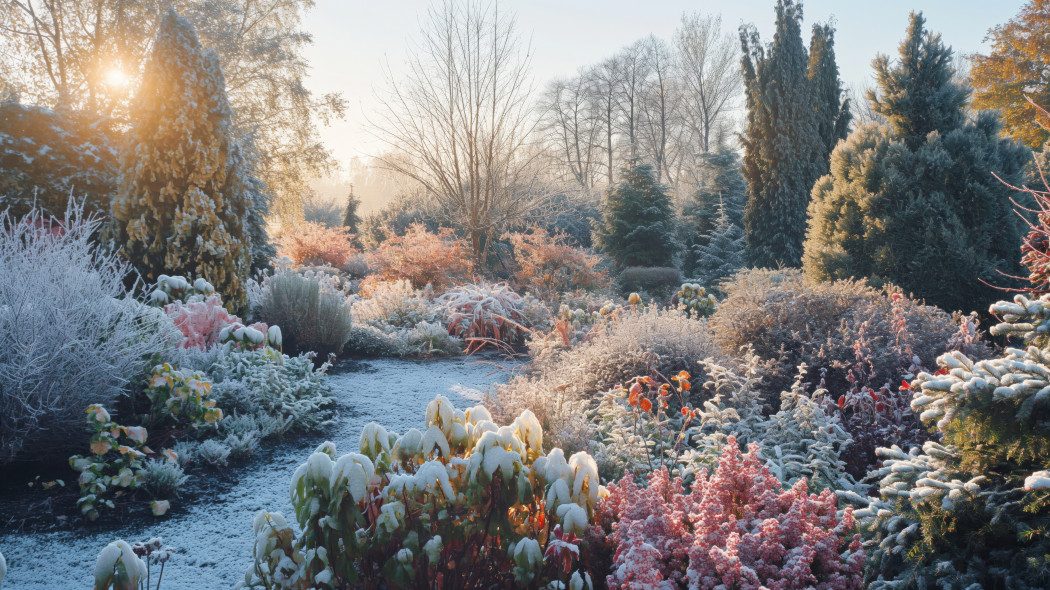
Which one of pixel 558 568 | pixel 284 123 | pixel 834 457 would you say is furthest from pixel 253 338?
pixel 284 123

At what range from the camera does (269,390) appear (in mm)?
3617

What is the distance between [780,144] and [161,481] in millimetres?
12112

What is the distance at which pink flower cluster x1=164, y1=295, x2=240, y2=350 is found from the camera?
399 centimetres

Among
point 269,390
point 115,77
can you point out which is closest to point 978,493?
point 269,390

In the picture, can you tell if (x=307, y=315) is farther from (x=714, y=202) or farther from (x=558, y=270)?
(x=714, y=202)

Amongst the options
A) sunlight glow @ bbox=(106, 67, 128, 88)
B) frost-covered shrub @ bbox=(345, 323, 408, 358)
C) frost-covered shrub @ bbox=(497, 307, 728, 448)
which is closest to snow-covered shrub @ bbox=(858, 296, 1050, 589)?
frost-covered shrub @ bbox=(497, 307, 728, 448)

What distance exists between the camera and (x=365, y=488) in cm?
143

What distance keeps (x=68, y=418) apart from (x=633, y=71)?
96.5 feet

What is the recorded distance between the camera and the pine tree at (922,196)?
5.44m

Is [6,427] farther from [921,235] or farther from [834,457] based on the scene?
[921,235]

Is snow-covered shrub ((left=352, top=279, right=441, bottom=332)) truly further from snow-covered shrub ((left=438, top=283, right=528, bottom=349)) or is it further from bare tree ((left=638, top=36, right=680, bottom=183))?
bare tree ((left=638, top=36, right=680, bottom=183))

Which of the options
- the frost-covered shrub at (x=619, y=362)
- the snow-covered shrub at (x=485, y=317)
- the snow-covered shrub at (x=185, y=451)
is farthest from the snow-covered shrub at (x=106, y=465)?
the snow-covered shrub at (x=485, y=317)

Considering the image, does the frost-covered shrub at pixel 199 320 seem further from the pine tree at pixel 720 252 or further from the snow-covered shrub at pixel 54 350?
the pine tree at pixel 720 252

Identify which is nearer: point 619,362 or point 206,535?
point 206,535
